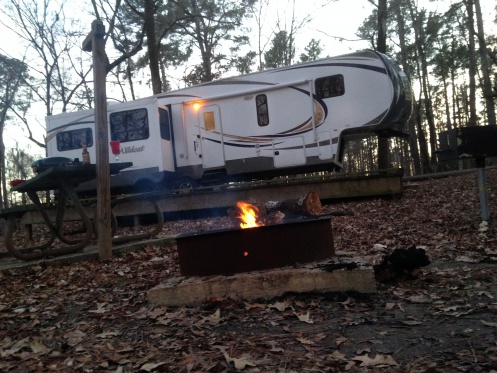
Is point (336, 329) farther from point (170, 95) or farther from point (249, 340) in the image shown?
point (170, 95)

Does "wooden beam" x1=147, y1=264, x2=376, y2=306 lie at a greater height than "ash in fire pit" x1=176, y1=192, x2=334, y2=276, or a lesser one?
lesser

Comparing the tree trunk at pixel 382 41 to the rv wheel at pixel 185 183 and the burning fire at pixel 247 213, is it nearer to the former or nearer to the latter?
the rv wheel at pixel 185 183

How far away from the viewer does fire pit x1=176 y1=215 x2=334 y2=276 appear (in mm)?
3891

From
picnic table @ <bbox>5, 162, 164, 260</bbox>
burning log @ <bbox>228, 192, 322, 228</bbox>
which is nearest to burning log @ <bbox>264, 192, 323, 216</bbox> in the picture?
burning log @ <bbox>228, 192, 322, 228</bbox>

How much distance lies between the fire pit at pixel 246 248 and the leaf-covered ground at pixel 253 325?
1.17 ft

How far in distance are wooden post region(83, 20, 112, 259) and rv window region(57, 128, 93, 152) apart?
286 inches

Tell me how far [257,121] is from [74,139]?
533 cm

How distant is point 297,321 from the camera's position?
126 inches

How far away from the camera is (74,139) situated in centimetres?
1292

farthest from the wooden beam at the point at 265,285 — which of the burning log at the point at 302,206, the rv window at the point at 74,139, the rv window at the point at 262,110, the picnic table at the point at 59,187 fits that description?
the rv window at the point at 74,139

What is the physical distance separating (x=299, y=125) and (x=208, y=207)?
307 cm

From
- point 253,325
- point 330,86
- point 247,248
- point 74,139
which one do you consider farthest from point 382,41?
point 253,325

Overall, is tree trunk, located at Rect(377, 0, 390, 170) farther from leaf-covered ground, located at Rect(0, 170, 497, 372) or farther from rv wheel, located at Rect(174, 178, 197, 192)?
leaf-covered ground, located at Rect(0, 170, 497, 372)

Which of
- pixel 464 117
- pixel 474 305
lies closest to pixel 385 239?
pixel 474 305
